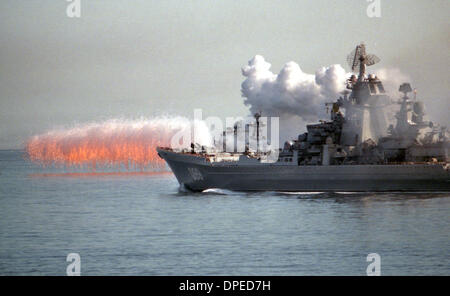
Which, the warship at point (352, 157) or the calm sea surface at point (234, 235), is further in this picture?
the warship at point (352, 157)

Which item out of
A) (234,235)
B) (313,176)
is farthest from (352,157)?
(234,235)

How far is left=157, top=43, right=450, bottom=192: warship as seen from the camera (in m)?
64.4

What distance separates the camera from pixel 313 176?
6581 centimetres

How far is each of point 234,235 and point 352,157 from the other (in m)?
29.7

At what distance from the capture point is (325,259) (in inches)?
1345

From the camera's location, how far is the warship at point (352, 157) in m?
64.4

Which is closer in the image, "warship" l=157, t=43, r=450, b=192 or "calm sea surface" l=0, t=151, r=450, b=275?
"calm sea surface" l=0, t=151, r=450, b=275

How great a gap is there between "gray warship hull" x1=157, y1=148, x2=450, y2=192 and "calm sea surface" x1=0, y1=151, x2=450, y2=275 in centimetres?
194

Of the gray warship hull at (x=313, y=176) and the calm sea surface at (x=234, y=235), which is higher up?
the gray warship hull at (x=313, y=176)

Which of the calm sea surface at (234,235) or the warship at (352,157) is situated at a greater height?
the warship at (352,157)

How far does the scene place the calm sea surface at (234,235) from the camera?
3331 centimetres

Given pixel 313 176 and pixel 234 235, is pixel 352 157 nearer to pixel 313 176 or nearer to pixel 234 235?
pixel 313 176
